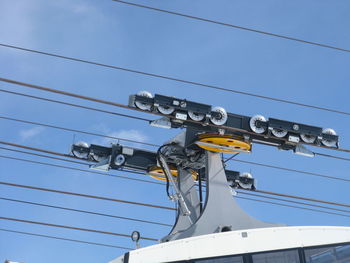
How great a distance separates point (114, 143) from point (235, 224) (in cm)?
488

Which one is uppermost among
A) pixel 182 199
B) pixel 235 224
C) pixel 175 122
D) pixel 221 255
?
pixel 175 122

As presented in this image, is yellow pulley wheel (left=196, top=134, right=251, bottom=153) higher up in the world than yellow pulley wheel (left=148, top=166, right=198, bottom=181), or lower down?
lower down

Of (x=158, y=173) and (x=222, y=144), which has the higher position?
(x=158, y=173)

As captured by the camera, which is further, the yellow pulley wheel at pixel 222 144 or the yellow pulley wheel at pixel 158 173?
the yellow pulley wheel at pixel 158 173

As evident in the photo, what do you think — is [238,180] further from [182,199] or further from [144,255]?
[144,255]

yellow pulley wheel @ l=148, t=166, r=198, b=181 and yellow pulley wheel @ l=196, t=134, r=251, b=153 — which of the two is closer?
yellow pulley wheel @ l=196, t=134, r=251, b=153

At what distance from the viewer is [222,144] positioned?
16.1 metres

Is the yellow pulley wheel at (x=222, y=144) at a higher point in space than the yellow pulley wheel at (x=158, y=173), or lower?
lower

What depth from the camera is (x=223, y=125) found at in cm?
1585

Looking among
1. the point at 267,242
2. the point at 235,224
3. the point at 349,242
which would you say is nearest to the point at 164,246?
the point at 267,242

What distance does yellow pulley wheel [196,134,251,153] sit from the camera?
16.0m

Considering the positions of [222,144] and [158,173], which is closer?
[222,144]

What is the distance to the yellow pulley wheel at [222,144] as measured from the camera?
52.3 feet

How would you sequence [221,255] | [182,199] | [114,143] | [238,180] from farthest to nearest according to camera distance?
[238,180] < [114,143] < [182,199] < [221,255]
